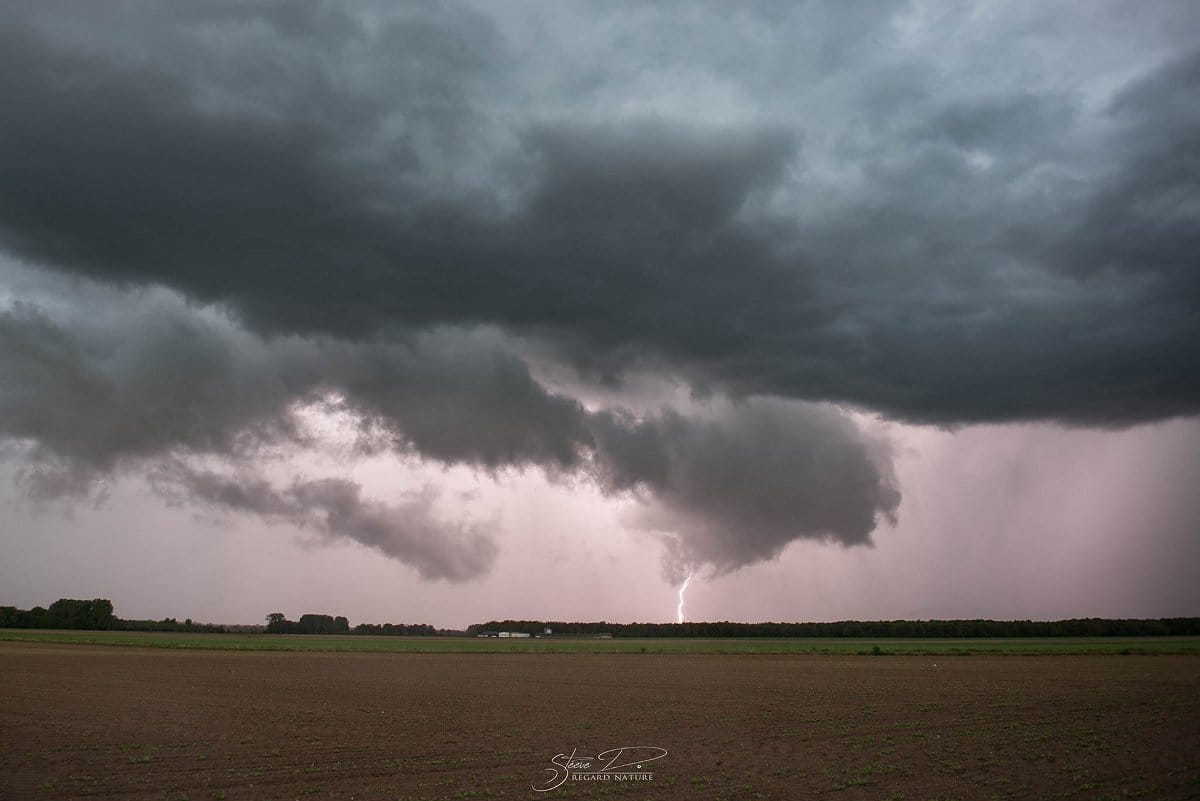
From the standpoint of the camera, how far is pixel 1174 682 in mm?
48031

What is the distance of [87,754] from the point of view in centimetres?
2717

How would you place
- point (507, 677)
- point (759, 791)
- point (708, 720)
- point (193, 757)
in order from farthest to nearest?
1. point (507, 677)
2. point (708, 720)
3. point (193, 757)
4. point (759, 791)

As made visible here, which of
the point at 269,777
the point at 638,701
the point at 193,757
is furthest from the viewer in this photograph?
the point at 638,701

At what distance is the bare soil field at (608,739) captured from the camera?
22656 millimetres

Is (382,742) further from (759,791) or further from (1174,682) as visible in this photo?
(1174,682)

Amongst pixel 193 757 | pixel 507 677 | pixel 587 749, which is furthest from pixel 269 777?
pixel 507 677

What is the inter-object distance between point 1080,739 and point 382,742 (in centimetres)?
2495

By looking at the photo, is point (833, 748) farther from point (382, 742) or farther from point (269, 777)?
point (269, 777)

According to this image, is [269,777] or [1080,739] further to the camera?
[1080,739]

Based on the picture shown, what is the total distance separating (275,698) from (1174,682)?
52778mm

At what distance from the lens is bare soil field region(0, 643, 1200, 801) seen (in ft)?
74.3

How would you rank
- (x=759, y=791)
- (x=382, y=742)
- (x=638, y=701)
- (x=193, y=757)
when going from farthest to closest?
(x=638, y=701), (x=382, y=742), (x=193, y=757), (x=759, y=791)

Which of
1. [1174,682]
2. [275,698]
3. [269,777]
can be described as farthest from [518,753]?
[1174,682]

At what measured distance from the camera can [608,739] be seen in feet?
99.4
